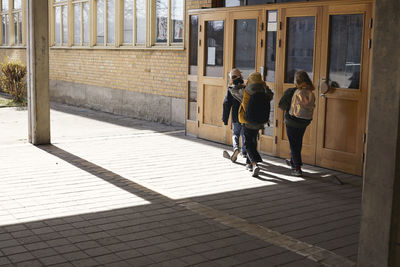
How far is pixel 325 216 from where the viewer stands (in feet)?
20.1

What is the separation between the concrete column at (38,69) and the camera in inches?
397

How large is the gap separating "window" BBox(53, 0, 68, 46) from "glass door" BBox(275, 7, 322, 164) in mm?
11919

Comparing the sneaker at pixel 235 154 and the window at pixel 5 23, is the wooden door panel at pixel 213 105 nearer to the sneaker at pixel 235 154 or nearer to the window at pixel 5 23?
the sneaker at pixel 235 154

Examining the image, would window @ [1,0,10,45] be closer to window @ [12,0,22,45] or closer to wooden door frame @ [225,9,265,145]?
window @ [12,0,22,45]

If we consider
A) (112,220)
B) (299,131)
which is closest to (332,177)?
(299,131)

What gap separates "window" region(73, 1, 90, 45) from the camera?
17.8 m

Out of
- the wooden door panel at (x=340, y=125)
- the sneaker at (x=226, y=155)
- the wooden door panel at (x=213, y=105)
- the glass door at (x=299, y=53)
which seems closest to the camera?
the wooden door panel at (x=340, y=125)

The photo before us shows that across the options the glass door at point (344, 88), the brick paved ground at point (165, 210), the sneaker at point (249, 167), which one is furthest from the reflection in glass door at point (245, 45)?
the sneaker at point (249, 167)

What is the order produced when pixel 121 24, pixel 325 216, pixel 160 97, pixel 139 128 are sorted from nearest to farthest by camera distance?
pixel 325 216 → pixel 139 128 → pixel 160 97 → pixel 121 24

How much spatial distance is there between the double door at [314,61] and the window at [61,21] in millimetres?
9933

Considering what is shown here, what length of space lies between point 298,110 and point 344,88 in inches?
36.3

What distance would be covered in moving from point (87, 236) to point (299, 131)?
391cm

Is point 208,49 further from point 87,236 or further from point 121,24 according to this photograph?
point 87,236

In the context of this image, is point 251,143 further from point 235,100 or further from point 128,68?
point 128,68
